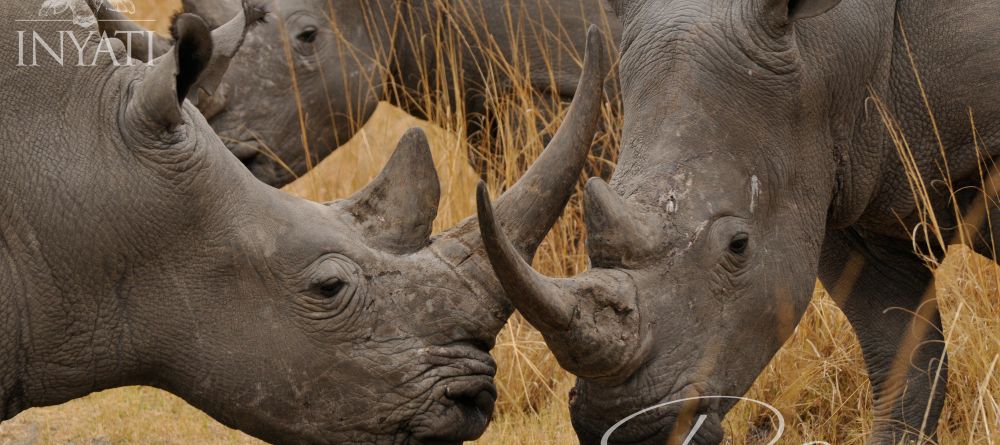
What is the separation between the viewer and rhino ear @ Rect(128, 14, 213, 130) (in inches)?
149

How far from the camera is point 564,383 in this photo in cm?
593

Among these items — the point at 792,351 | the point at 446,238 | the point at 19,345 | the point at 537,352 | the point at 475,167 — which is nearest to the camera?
the point at 19,345

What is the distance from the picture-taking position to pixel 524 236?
4.20 meters

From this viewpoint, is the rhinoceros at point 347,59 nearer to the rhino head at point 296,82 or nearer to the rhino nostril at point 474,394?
the rhino head at point 296,82

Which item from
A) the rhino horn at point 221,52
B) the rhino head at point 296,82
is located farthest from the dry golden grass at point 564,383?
the rhino horn at point 221,52

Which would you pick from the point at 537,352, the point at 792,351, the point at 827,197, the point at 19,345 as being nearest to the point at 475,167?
the point at 537,352

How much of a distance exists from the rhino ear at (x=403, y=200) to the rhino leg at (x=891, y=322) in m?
1.70

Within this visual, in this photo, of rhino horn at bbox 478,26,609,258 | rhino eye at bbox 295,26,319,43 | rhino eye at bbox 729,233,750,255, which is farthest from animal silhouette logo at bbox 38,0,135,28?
rhino eye at bbox 295,26,319,43

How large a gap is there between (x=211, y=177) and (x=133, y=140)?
8.4 inches

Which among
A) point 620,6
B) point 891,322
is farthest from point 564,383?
point 620,6

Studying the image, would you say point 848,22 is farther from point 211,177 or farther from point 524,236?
point 211,177

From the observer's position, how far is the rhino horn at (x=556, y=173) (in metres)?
4.19

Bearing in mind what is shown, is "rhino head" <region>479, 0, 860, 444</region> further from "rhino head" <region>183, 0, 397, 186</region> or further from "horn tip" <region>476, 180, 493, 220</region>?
"rhino head" <region>183, 0, 397, 186</region>

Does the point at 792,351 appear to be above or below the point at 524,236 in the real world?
below
